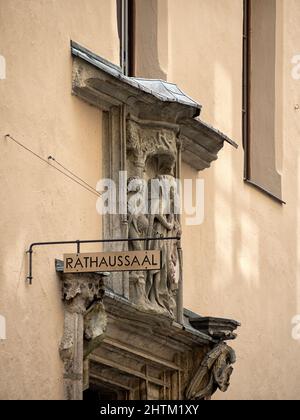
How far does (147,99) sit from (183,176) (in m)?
1.73

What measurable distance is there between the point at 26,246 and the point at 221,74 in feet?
16.5

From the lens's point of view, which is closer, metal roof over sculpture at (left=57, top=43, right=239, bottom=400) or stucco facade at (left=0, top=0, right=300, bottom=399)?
stucco facade at (left=0, top=0, right=300, bottom=399)

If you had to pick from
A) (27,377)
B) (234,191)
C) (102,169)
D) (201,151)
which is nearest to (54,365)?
(27,377)

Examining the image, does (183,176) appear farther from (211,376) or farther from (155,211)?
(211,376)

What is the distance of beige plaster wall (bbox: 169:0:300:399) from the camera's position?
754 inches

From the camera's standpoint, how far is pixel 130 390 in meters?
17.9

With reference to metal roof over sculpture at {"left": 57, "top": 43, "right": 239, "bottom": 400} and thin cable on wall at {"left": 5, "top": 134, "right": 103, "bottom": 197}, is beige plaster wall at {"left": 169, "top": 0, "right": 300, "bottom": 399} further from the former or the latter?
thin cable on wall at {"left": 5, "top": 134, "right": 103, "bottom": 197}

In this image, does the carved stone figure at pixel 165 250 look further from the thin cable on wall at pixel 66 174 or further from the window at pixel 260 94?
the window at pixel 260 94

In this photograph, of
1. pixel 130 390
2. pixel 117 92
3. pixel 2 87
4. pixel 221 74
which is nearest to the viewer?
pixel 2 87

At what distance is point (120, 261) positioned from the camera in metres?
15.2

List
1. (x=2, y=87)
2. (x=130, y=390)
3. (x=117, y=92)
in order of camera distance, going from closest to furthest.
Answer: (x=2, y=87), (x=117, y=92), (x=130, y=390)

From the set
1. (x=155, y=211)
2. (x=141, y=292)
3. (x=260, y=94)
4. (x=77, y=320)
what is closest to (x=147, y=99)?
(x=155, y=211)

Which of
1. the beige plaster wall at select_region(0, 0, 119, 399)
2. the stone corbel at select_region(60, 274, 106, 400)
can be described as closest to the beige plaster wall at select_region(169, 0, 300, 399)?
the beige plaster wall at select_region(0, 0, 119, 399)

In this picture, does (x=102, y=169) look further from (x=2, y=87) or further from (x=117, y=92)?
(x=2, y=87)
